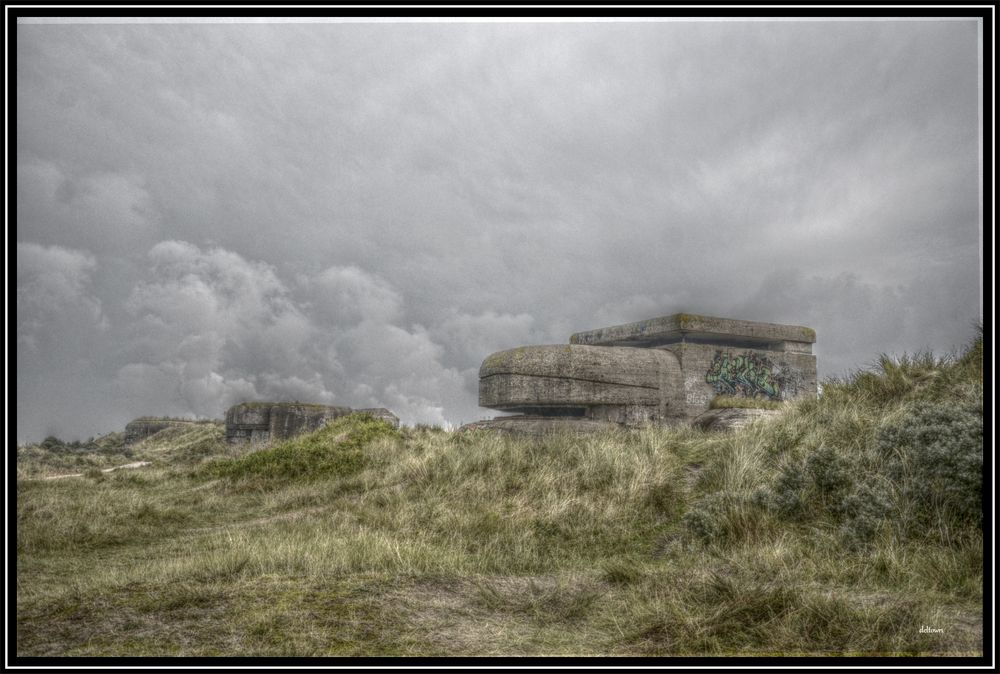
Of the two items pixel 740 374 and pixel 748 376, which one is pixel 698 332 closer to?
pixel 740 374

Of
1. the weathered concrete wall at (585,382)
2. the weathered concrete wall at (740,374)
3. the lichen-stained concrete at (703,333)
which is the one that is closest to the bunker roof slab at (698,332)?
the lichen-stained concrete at (703,333)

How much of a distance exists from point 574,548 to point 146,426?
73.0 ft

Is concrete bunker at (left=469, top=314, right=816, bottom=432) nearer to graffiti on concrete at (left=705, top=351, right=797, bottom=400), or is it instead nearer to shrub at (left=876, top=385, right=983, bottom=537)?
graffiti on concrete at (left=705, top=351, right=797, bottom=400)

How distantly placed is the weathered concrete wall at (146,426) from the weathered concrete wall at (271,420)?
7788 millimetres

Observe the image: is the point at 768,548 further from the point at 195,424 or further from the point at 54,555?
the point at 195,424

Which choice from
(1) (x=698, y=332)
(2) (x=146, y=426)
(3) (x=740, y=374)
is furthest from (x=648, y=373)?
(2) (x=146, y=426)

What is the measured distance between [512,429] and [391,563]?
4410mm

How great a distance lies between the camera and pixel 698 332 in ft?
31.8

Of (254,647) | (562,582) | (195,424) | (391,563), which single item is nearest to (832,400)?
(562,582)

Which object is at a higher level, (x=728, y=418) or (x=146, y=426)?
(x=146, y=426)

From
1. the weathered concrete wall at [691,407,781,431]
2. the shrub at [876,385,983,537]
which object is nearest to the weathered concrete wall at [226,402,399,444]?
the weathered concrete wall at [691,407,781,431]

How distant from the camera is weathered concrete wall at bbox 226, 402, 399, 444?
16.3m

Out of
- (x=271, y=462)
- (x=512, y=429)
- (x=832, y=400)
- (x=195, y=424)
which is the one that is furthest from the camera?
(x=195, y=424)

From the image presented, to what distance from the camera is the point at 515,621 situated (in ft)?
12.5
